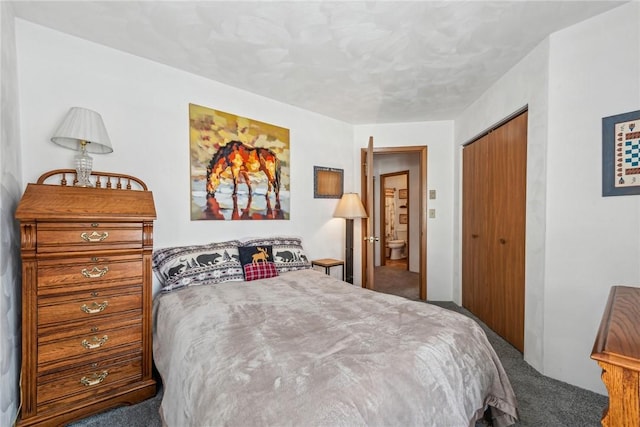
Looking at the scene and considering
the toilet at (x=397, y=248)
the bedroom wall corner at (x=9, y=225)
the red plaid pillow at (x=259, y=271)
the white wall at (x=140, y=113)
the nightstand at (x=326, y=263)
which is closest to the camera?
the bedroom wall corner at (x=9, y=225)

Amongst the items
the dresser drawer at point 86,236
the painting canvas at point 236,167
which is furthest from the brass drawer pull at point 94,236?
the painting canvas at point 236,167

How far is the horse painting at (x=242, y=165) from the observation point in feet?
8.77

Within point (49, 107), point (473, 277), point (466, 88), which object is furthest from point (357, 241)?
point (49, 107)

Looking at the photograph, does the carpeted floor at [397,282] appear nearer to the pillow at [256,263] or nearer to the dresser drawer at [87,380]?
the pillow at [256,263]

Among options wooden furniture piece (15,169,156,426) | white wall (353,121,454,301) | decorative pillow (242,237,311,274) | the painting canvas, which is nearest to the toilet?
white wall (353,121,454,301)

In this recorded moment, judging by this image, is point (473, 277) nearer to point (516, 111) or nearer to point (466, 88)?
point (516, 111)

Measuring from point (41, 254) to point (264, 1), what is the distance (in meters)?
1.90

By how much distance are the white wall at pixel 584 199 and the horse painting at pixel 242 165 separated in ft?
7.96

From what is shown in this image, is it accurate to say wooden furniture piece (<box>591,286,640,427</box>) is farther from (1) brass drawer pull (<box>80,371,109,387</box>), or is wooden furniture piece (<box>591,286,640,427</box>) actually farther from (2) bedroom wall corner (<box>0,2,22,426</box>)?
(2) bedroom wall corner (<box>0,2,22,426</box>)

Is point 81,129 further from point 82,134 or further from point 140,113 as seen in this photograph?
point 140,113

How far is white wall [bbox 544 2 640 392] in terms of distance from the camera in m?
1.75

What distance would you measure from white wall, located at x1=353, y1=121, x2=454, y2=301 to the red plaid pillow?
1.72m

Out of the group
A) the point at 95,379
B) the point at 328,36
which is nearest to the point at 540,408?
the point at 95,379

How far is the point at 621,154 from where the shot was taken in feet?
5.74
